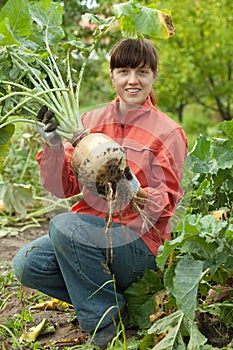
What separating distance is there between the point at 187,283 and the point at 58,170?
0.94 meters

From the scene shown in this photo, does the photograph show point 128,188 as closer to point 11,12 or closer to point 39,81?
point 39,81

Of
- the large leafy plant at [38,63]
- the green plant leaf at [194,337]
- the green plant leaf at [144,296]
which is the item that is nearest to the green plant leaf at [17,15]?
the large leafy plant at [38,63]

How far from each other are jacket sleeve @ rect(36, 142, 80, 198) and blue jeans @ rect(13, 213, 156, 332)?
0.22 meters

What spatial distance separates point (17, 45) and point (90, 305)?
120cm

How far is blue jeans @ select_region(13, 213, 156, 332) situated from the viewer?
2.72 metres

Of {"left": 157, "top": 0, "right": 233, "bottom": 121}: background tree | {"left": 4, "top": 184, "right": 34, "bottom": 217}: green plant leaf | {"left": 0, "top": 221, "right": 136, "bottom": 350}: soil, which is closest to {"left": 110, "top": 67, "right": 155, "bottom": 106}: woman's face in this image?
{"left": 0, "top": 221, "right": 136, "bottom": 350}: soil

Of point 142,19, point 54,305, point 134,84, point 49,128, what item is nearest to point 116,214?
point 49,128

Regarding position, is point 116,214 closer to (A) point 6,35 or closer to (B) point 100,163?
(B) point 100,163

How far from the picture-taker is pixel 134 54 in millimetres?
2967

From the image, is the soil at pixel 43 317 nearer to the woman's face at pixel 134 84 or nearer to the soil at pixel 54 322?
the soil at pixel 54 322

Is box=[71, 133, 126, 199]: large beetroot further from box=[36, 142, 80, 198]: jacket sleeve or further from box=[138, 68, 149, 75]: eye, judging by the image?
box=[138, 68, 149, 75]: eye

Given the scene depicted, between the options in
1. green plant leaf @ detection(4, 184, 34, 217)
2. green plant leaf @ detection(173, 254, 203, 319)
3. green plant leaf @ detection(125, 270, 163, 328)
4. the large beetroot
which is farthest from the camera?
green plant leaf @ detection(4, 184, 34, 217)

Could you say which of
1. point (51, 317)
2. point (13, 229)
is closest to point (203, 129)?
point (13, 229)

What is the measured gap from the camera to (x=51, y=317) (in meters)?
3.16
